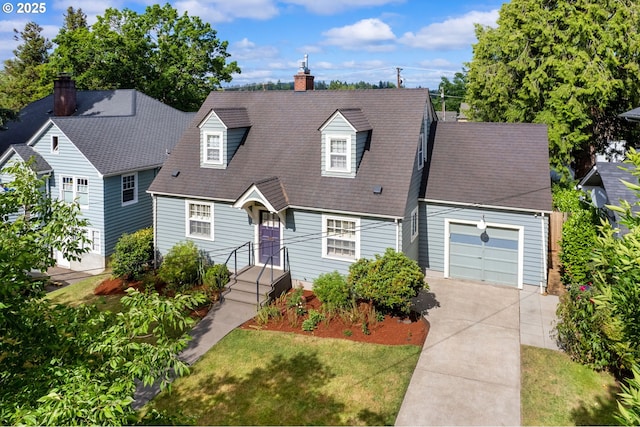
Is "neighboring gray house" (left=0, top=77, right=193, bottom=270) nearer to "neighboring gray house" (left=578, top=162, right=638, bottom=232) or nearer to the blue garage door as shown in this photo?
the blue garage door

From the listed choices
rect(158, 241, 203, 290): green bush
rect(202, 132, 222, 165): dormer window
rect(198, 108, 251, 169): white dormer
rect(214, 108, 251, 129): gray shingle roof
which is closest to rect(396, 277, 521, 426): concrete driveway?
rect(158, 241, 203, 290): green bush

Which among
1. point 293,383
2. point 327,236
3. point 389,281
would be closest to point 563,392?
point 389,281

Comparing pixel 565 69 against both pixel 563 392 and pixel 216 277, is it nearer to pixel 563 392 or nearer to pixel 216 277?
pixel 563 392

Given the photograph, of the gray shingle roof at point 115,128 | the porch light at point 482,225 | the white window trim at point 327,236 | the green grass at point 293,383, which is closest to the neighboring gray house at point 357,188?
the white window trim at point 327,236

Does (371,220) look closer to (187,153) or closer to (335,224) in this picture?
(335,224)

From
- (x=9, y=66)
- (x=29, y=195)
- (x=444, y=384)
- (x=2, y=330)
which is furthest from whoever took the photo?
(x=9, y=66)

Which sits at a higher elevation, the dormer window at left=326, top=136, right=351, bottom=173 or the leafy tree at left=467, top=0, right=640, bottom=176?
the leafy tree at left=467, top=0, right=640, bottom=176

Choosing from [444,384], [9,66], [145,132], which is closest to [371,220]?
[444,384]
